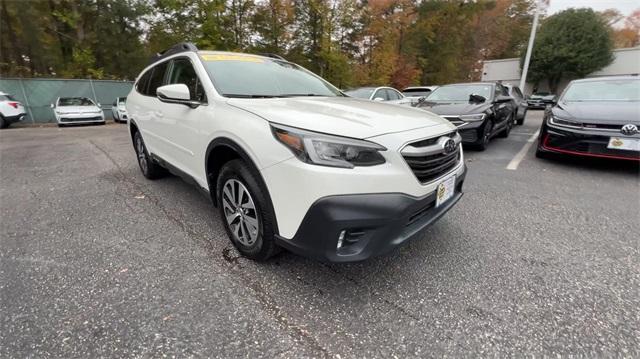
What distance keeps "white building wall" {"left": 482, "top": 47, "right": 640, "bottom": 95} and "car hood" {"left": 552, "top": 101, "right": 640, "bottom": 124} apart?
20.2 metres

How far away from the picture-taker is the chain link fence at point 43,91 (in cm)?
1284

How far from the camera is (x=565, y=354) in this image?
147 centimetres

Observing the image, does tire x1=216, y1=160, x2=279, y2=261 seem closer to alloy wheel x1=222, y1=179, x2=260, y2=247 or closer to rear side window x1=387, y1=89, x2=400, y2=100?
alloy wheel x1=222, y1=179, x2=260, y2=247

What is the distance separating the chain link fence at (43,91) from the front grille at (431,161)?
17780mm

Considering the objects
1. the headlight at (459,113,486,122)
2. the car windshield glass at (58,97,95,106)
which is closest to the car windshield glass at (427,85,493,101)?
the headlight at (459,113,486,122)

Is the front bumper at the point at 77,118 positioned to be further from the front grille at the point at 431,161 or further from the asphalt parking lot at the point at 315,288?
the front grille at the point at 431,161

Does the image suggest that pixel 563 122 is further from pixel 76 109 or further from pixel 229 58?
pixel 76 109

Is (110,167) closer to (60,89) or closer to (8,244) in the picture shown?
(8,244)

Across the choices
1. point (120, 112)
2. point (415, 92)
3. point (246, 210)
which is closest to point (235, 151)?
point (246, 210)

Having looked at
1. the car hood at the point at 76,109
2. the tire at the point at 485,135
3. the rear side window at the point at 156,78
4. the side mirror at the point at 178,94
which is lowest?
the tire at the point at 485,135

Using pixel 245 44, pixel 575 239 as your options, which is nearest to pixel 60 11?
pixel 245 44

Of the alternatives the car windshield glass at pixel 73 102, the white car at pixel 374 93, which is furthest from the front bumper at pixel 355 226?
the car windshield glass at pixel 73 102

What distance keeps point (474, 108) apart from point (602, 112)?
1.82 metres

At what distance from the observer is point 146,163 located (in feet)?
13.4
